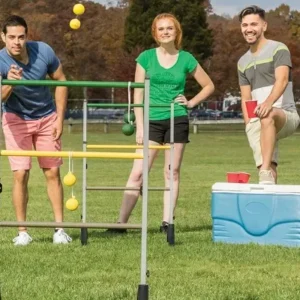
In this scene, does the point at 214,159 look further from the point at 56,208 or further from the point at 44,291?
the point at 44,291

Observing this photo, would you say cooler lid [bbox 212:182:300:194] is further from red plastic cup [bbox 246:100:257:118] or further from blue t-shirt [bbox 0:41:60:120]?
blue t-shirt [bbox 0:41:60:120]

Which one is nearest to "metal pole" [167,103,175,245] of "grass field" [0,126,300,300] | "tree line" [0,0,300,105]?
"grass field" [0,126,300,300]

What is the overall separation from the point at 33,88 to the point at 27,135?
43 centimetres

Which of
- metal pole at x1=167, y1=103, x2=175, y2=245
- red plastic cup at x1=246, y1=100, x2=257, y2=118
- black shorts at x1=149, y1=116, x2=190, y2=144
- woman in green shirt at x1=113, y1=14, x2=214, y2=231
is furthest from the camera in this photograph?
black shorts at x1=149, y1=116, x2=190, y2=144

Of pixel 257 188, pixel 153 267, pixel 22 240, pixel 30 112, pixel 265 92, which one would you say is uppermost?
pixel 265 92

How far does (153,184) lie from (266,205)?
8.55m

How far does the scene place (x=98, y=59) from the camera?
83.4 metres

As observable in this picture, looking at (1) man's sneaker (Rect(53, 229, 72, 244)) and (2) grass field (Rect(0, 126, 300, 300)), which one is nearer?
(2) grass field (Rect(0, 126, 300, 300))

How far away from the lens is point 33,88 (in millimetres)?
8422

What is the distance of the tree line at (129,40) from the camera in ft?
255

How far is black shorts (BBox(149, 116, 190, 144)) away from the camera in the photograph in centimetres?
914

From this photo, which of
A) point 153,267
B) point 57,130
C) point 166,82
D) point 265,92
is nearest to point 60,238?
point 57,130

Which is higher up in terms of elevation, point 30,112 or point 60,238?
point 30,112

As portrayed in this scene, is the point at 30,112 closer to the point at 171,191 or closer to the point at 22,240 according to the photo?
the point at 22,240
